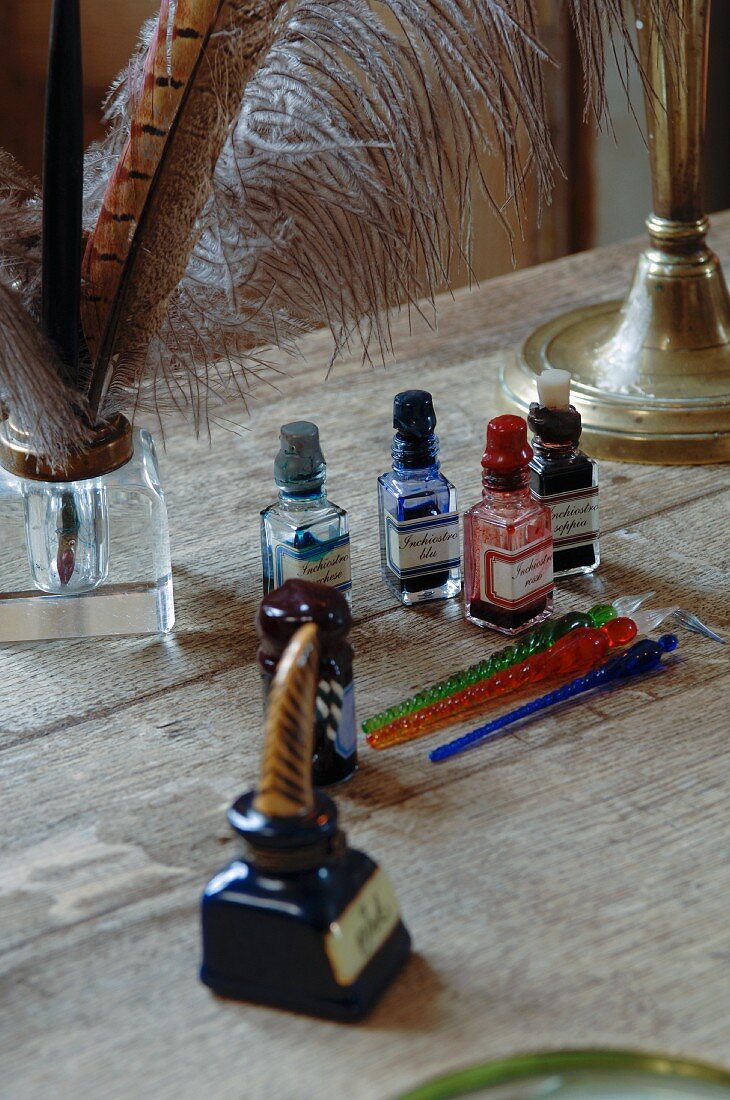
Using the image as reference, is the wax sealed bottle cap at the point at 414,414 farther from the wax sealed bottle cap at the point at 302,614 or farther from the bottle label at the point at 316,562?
the wax sealed bottle cap at the point at 302,614

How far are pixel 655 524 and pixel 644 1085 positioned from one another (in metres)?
0.55

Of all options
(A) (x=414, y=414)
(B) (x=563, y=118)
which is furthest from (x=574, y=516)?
(B) (x=563, y=118)

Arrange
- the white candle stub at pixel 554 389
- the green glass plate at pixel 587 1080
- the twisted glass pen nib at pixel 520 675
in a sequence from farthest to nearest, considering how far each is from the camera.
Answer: the white candle stub at pixel 554 389
the twisted glass pen nib at pixel 520 675
the green glass plate at pixel 587 1080

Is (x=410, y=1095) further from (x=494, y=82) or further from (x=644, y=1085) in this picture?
(x=494, y=82)

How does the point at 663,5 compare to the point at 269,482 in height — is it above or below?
above

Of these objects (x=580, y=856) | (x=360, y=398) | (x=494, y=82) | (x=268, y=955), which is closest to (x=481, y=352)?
(x=360, y=398)

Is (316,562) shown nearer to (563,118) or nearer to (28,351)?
(28,351)

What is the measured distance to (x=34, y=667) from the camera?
2.84ft

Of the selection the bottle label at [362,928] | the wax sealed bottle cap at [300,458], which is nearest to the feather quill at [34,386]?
the wax sealed bottle cap at [300,458]

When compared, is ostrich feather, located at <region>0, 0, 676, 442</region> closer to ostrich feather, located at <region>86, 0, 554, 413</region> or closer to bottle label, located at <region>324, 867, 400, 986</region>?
ostrich feather, located at <region>86, 0, 554, 413</region>

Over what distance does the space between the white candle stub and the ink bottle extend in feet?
0.83

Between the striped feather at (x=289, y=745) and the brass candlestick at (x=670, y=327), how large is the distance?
22.7 inches

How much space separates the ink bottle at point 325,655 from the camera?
0.67 metres

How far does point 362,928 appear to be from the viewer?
22.5 inches
